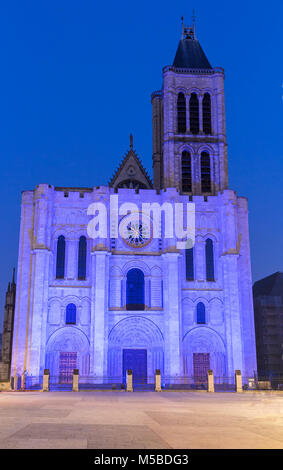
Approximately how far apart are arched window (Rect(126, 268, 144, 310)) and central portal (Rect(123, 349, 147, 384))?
320 cm

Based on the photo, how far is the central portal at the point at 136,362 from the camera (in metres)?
36.1

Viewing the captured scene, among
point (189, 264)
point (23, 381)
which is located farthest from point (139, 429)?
point (189, 264)

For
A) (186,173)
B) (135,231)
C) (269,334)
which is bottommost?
(269,334)

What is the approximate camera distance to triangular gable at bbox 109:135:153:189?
45.7 m

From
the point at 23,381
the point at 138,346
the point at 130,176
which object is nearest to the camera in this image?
the point at 23,381

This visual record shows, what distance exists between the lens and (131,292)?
37.4 meters

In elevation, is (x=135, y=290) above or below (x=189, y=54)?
below

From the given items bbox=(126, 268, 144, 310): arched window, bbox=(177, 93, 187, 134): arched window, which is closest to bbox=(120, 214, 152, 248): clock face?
bbox=(126, 268, 144, 310): arched window

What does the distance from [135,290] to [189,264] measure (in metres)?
4.71

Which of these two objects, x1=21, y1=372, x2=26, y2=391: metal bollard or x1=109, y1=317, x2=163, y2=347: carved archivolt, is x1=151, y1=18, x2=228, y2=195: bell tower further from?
x1=21, y1=372, x2=26, y2=391: metal bollard

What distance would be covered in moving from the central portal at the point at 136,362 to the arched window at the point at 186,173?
13.9 metres

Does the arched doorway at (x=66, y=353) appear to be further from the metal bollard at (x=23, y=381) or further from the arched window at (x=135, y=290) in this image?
the arched window at (x=135, y=290)

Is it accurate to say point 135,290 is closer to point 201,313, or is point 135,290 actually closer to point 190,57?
point 201,313
